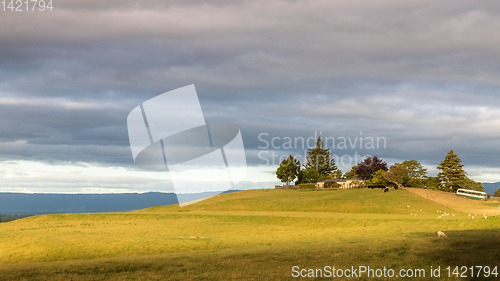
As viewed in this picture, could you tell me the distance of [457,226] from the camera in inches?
1914

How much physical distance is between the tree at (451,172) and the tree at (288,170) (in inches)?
2138

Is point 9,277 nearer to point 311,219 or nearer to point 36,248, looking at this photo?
point 36,248

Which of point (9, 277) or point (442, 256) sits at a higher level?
point (442, 256)

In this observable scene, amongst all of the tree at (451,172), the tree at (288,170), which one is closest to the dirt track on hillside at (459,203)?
the tree at (451,172)

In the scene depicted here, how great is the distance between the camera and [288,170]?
568 ft

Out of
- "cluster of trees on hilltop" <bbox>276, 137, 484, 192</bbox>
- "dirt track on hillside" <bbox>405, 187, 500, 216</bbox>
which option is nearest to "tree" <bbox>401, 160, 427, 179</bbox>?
"cluster of trees on hilltop" <bbox>276, 137, 484, 192</bbox>

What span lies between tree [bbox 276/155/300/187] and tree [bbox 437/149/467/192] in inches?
2138

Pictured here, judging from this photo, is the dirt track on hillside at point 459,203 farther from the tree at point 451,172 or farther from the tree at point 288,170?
the tree at point 288,170

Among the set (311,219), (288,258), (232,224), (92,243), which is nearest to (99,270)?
(288,258)

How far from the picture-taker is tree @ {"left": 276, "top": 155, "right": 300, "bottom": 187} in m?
172

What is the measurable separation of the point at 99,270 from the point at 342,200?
236ft

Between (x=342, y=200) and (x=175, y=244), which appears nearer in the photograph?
(x=175, y=244)

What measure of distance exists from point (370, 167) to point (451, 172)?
2856cm

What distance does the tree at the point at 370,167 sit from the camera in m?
159
